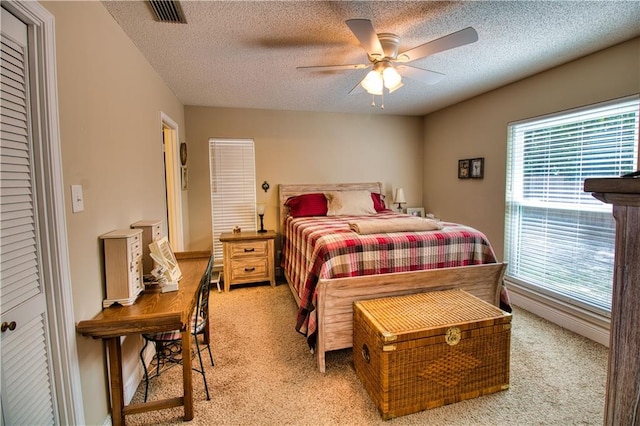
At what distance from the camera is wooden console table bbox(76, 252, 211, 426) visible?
55.8 inches

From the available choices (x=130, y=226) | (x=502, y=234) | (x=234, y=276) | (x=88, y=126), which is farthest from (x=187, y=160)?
(x=502, y=234)

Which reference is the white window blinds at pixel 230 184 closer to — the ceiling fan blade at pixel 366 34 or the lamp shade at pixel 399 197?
the lamp shade at pixel 399 197

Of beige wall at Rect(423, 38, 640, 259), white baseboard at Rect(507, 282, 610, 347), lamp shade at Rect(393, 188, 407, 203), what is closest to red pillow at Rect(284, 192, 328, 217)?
lamp shade at Rect(393, 188, 407, 203)

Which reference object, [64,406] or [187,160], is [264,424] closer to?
[64,406]

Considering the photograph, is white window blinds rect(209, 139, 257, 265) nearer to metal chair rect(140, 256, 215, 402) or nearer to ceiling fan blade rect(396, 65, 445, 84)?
metal chair rect(140, 256, 215, 402)

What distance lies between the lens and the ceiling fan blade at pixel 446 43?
178 centimetres

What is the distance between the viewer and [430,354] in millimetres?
1732

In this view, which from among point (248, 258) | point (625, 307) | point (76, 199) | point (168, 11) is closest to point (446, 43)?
point (168, 11)

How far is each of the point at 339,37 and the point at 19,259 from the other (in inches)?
85.3

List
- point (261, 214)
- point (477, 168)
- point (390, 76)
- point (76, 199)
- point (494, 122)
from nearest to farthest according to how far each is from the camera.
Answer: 1. point (76, 199)
2. point (390, 76)
3. point (494, 122)
4. point (477, 168)
5. point (261, 214)

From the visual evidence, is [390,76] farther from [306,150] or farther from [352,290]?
[306,150]

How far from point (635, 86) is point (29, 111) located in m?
3.64

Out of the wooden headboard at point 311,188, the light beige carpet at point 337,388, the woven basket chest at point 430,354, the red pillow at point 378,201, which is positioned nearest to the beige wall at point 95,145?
A: the light beige carpet at point 337,388

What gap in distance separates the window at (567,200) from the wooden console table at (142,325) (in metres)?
3.11
